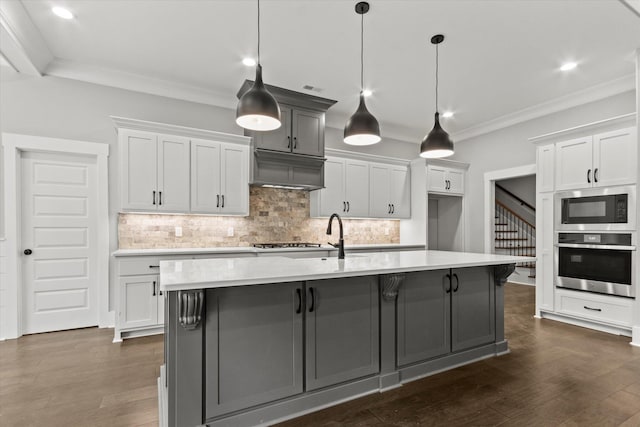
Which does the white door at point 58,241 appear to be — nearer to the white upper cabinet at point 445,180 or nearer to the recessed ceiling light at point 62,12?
the recessed ceiling light at point 62,12

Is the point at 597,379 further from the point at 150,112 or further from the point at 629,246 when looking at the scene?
the point at 150,112

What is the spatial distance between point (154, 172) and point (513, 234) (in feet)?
26.2

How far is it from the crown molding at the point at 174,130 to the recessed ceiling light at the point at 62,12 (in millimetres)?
1006

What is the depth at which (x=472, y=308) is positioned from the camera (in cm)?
298

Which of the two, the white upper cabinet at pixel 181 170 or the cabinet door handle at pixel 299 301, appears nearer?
the cabinet door handle at pixel 299 301

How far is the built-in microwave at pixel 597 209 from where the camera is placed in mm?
3645

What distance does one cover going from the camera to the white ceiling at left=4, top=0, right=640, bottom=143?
2.90 m

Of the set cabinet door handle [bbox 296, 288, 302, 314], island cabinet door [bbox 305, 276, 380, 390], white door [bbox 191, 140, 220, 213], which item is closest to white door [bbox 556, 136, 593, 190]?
island cabinet door [bbox 305, 276, 380, 390]

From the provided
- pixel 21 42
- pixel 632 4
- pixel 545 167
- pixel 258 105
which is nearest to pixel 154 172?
pixel 21 42

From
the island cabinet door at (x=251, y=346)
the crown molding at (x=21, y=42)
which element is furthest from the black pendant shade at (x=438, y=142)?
the crown molding at (x=21, y=42)

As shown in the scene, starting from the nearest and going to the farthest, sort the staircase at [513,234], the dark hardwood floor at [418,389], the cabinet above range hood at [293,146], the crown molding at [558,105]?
the dark hardwood floor at [418,389] → the crown molding at [558,105] → the cabinet above range hood at [293,146] → the staircase at [513,234]

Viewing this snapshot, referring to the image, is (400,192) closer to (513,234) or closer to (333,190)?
(333,190)

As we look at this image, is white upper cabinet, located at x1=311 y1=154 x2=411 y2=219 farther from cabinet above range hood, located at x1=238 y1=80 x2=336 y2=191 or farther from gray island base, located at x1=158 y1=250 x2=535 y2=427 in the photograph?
gray island base, located at x1=158 y1=250 x2=535 y2=427

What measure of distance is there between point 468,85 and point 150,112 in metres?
4.37
